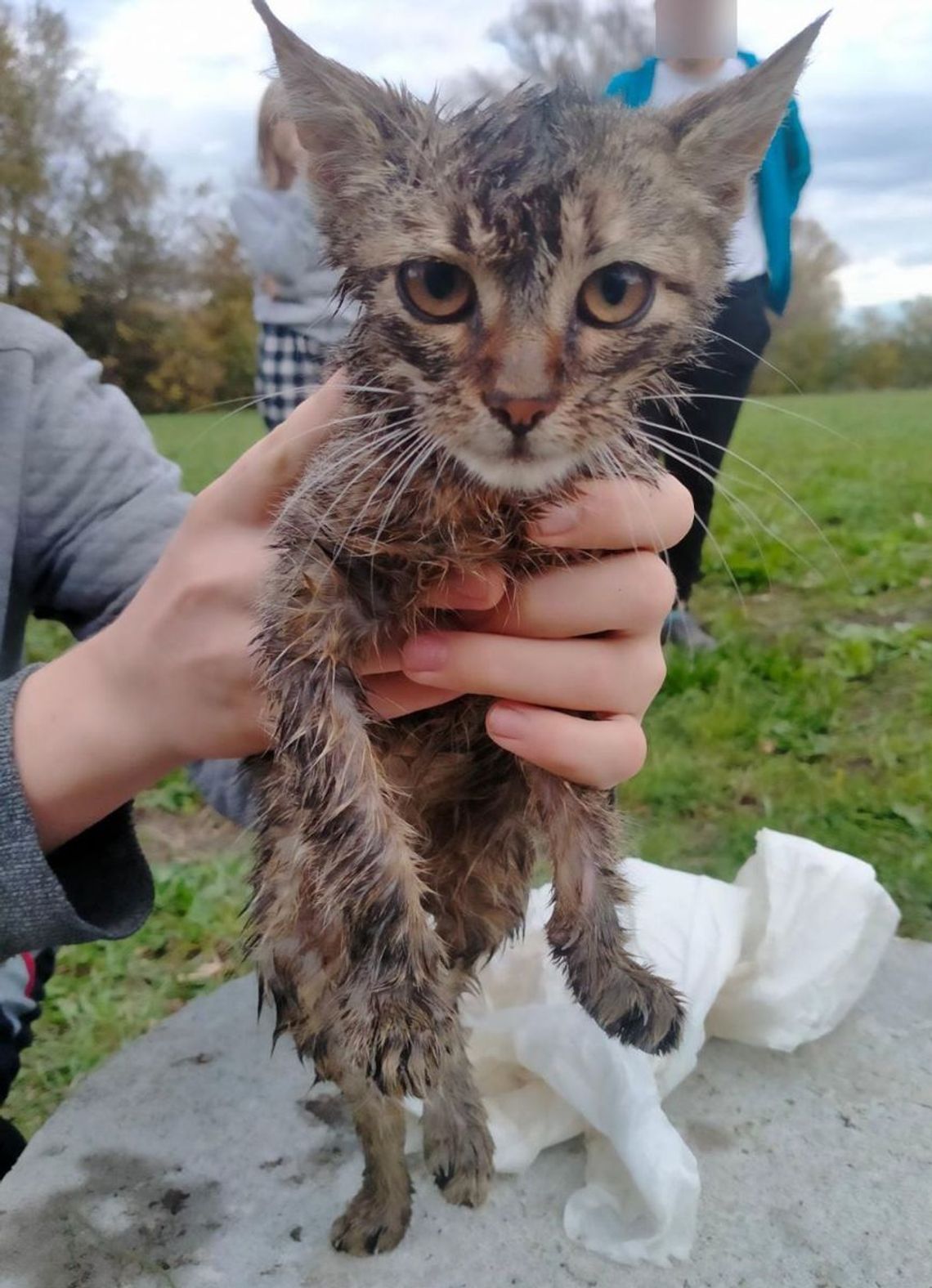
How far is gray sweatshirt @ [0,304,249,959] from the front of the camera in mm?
2219

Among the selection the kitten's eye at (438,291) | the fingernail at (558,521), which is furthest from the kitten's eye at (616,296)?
the fingernail at (558,521)

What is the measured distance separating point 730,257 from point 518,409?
0.62 m

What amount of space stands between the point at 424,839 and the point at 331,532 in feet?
1.84

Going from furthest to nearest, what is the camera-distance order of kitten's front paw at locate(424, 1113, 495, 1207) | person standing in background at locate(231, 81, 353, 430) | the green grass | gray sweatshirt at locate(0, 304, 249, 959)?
the green grass
person standing in background at locate(231, 81, 353, 430)
gray sweatshirt at locate(0, 304, 249, 959)
kitten's front paw at locate(424, 1113, 495, 1207)

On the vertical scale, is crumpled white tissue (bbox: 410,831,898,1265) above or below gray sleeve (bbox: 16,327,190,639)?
below

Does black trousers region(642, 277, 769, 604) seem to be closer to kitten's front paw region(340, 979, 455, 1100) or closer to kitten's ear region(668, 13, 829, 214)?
kitten's ear region(668, 13, 829, 214)

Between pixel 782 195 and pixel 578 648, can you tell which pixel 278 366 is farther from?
pixel 578 648

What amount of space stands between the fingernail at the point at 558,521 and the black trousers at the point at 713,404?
202 millimetres

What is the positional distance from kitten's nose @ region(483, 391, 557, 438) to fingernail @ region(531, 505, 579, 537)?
0.69 ft

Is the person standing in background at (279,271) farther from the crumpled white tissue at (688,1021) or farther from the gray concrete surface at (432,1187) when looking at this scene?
the gray concrete surface at (432,1187)

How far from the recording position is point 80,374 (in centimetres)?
242

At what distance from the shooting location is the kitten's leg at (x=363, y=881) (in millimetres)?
→ 1506

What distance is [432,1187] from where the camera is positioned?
6.69 ft

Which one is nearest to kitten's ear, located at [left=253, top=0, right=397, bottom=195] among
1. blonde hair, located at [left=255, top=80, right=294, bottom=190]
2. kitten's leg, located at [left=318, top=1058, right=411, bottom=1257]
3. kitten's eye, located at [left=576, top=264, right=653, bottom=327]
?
kitten's eye, located at [left=576, top=264, right=653, bottom=327]
